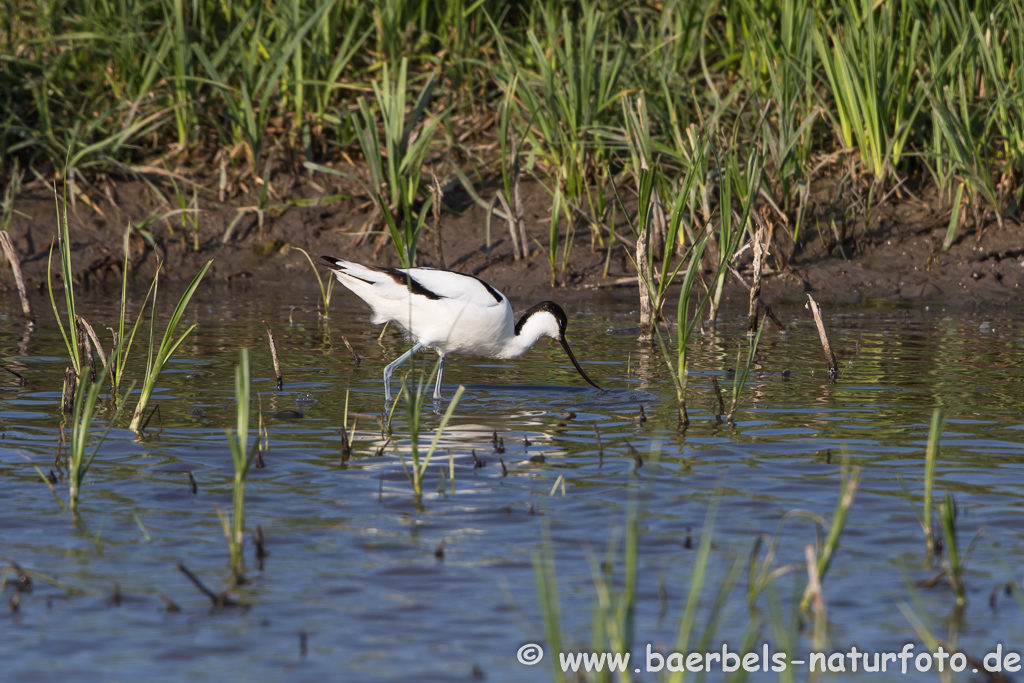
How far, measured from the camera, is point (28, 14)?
11.2m

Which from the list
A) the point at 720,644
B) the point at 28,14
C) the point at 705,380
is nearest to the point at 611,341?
the point at 705,380

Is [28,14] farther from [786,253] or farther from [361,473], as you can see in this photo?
[361,473]

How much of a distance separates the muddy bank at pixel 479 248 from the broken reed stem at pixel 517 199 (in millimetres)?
166

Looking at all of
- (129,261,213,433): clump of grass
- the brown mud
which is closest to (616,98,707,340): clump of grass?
the brown mud

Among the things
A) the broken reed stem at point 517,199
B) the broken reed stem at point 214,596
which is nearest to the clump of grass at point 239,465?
the broken reed stem at point 214,596

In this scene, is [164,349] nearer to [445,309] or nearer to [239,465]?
[239,465]

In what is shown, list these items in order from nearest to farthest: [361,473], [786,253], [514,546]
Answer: [514,546], [361,473], [786,253]

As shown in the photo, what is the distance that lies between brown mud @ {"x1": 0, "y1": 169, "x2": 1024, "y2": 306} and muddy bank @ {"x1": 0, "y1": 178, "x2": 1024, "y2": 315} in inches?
0.5

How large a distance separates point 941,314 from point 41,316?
7.03 metres

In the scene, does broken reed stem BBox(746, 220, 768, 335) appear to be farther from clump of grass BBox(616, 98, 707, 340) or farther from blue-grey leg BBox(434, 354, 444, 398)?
blue-grey leg BBox(434, 354, 444, 398)

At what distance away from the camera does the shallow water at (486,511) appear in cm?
354

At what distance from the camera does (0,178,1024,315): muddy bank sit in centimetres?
1013

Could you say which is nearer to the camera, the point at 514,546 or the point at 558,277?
the point at 514,546

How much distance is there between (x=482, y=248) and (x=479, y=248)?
1.1 inches
